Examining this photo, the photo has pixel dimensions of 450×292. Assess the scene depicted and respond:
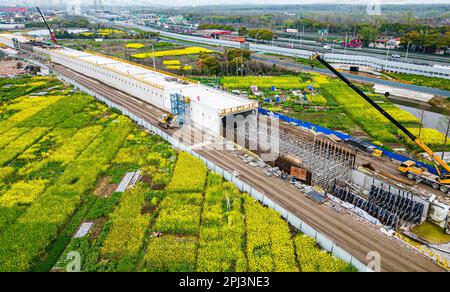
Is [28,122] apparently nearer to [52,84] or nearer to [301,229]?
[52,84]

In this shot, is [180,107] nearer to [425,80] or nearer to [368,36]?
[425,80]

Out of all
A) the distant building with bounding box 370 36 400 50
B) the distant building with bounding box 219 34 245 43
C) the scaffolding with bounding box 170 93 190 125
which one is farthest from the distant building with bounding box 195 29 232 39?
the scaffolding with bounding box 170 93 190 125

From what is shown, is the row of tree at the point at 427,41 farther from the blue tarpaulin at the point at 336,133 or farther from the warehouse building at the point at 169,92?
the warehouse building at the point at 169,92

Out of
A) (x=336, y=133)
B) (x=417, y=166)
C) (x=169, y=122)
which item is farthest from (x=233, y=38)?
(x=417, y=166)

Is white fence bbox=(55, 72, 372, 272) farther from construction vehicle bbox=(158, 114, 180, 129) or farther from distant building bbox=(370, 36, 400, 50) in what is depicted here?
distant building bbox=(370, 36, 400, 50)

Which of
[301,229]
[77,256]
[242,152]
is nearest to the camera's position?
[77,256]
